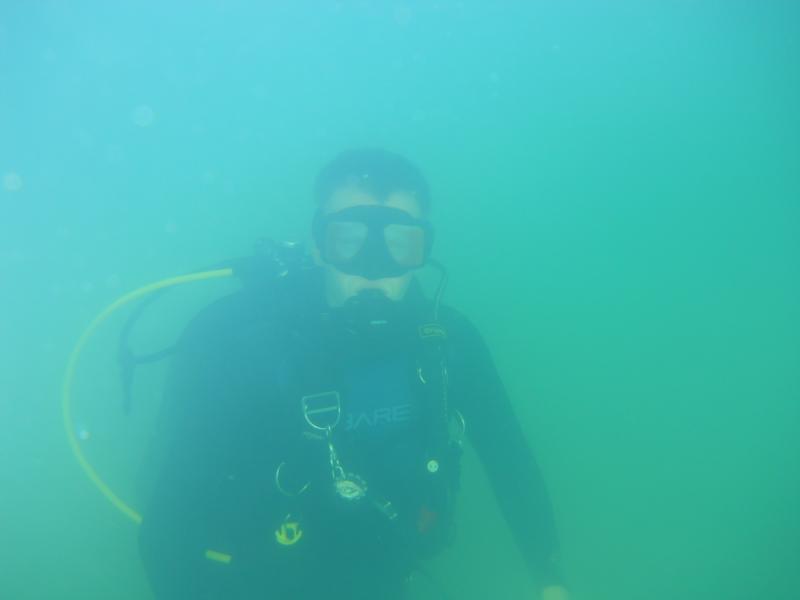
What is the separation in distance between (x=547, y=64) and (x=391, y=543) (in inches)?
→ 368

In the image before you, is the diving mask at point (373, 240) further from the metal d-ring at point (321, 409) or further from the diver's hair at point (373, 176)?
the metal d-ring at point (321, 409)

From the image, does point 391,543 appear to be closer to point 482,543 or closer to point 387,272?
point 387,272

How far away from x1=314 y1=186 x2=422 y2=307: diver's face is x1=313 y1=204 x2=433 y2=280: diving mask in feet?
0.17

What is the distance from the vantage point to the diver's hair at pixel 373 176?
111 inches

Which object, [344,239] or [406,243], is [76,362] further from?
[406,243]

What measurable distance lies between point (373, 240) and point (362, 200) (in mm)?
333

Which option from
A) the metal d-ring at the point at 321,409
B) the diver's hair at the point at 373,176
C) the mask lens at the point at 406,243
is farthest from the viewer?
the diver's hair at the point at 373,176

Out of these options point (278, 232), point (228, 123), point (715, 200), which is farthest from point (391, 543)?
point (715, 200)

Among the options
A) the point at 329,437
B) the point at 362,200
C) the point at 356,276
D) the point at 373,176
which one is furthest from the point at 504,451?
the point at 373,176

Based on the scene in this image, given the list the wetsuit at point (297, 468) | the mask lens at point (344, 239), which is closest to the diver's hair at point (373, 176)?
the mask lens at point (344, 239)

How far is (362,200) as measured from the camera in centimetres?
278

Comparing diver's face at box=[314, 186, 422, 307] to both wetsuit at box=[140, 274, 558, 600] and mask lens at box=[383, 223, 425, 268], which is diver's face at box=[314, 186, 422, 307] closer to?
mask lens at box=[383, 223, 425, 268]

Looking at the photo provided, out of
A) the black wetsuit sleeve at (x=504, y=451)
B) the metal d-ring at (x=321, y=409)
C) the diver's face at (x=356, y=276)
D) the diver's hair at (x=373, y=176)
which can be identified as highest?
the diver's hair at (x=373, y=176)

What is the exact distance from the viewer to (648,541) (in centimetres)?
749
